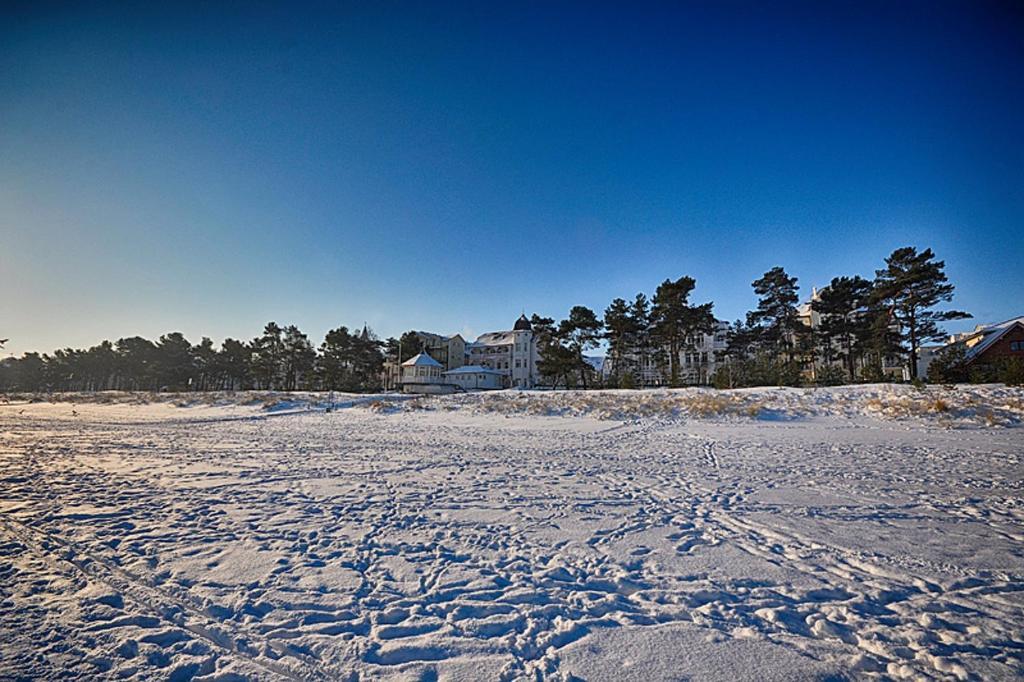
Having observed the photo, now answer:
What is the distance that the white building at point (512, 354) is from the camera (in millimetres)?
57094

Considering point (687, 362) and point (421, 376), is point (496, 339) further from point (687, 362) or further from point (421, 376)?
point (687, 362)

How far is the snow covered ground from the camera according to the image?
2348 mm

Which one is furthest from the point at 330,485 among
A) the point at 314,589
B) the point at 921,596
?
the point at 921,596

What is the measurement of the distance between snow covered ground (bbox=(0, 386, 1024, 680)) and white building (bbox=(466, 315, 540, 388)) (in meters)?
47.3

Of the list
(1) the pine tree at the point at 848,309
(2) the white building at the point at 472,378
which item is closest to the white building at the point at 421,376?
(2) the white building at the point at 472,378

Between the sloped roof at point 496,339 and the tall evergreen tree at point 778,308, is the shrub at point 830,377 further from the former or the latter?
the sloped roof at point 496,339

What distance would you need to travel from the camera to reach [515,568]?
3.48 meters

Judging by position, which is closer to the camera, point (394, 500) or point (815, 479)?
point (394, 500)

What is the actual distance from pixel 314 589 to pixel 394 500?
2348mm

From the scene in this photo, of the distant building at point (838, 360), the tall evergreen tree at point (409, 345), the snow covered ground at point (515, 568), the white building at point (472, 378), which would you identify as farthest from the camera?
the tall evergreen tree at point (409, 345)

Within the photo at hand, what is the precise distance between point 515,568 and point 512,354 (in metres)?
56.2

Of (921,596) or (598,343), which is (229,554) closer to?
(921,596)

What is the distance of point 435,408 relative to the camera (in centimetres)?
2238

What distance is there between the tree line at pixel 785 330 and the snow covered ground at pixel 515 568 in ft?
72.2
